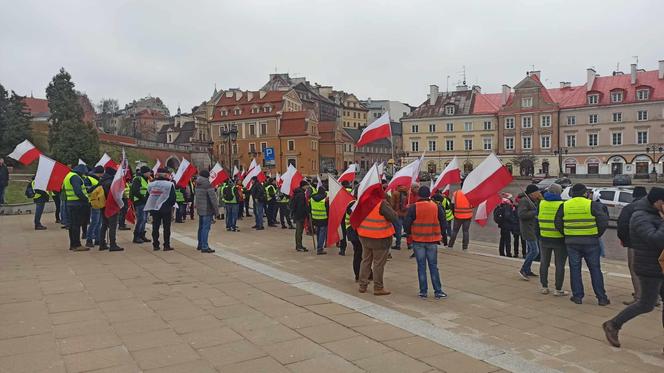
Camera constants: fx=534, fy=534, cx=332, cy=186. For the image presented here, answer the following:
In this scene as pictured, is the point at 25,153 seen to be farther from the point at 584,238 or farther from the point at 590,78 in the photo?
the point at 590,78

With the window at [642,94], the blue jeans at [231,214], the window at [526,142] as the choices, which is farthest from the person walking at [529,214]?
the window at [526,142]

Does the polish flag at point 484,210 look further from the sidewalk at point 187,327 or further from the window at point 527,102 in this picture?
the window at point 527,102

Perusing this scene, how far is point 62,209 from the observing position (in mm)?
17453

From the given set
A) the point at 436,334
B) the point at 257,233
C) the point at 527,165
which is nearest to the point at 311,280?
the point at 436,334

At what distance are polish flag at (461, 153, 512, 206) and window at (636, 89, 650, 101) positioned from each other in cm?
6656

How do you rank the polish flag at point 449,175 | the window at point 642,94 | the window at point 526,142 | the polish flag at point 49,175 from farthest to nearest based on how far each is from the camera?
1. the window at point 526,142
2. the window at point 642,94
3. the polish flag at point 449,175
4. the polish flag at point 49,175

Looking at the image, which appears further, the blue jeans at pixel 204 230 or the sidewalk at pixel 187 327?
the blue jeans at pixel 204 230

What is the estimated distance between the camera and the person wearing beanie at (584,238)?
7.93 m

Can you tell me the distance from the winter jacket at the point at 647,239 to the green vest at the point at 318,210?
7.64 meters

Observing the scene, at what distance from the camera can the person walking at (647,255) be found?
223 inches

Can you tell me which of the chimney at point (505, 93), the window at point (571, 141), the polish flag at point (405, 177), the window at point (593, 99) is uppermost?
the chimney at point (505, 93)

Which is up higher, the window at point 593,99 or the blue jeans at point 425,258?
the window at point 593,99

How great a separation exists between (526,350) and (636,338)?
Result: 4.99ft

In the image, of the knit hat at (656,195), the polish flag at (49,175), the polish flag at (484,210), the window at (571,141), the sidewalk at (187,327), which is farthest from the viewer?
the window at (571,141)
